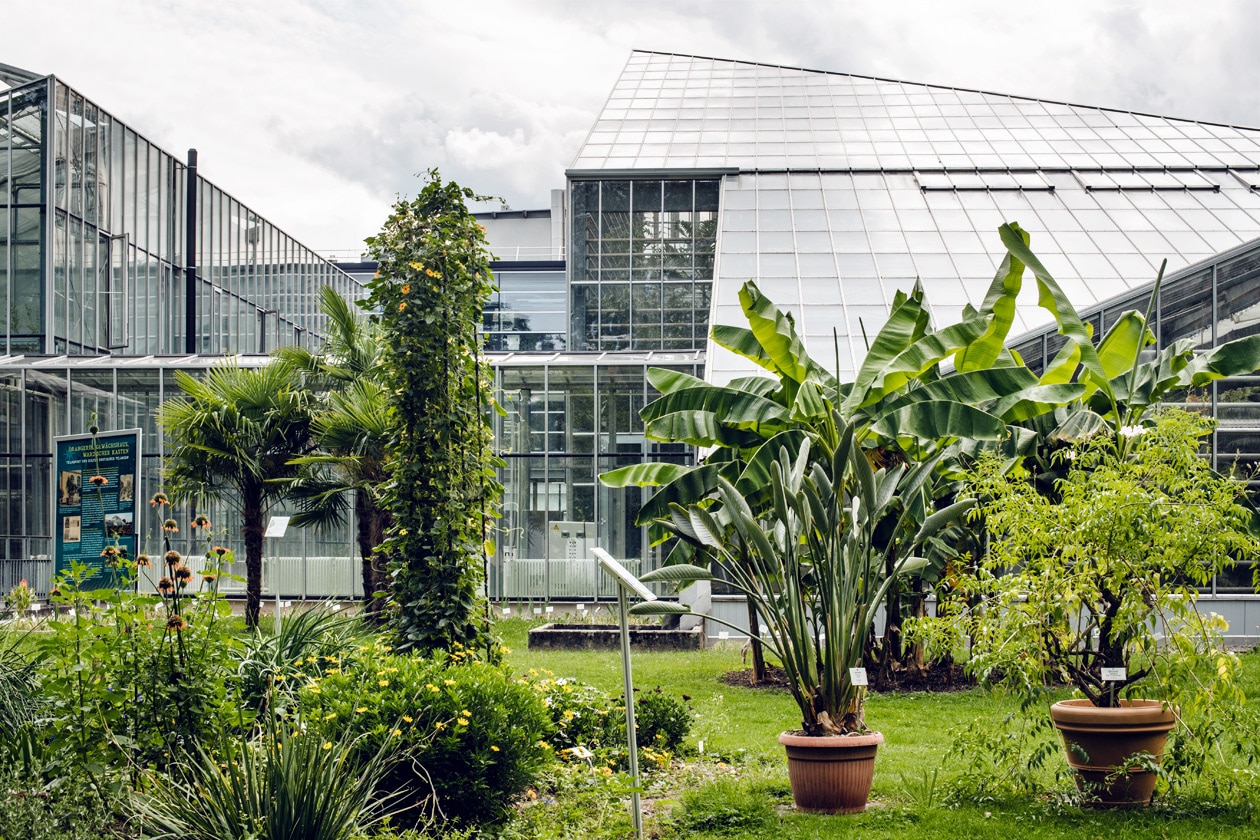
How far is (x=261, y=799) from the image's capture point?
5.07 meters

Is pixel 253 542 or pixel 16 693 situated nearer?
pixel 16 693

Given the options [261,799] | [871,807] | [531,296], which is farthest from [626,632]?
[531,296]

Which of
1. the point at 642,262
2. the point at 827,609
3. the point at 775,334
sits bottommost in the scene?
the point at 827,609

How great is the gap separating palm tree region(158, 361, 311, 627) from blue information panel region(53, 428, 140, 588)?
1722mm

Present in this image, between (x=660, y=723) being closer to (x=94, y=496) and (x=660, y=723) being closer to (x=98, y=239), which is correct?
(x=94, y=496)

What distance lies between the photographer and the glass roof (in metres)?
20.7

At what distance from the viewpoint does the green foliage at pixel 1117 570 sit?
22.3 ft

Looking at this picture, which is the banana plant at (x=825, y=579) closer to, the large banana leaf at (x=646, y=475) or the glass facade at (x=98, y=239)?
the large banana leaf at (x=646, y=475)

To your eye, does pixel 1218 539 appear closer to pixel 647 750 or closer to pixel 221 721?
pixel 647 750

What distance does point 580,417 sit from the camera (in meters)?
20.4

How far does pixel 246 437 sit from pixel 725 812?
33.4ft

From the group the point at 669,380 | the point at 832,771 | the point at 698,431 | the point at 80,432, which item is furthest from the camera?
the point at 80,432

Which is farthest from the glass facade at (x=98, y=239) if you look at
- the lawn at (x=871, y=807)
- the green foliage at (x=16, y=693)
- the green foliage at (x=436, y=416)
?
the green foliage at (x=16, y=693)

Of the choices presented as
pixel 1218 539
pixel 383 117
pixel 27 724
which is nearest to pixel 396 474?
pixel 27 724
